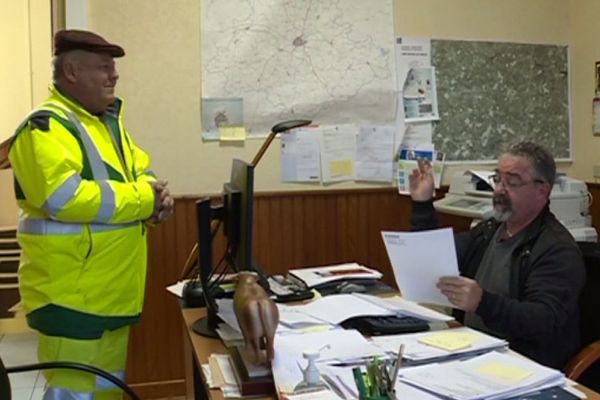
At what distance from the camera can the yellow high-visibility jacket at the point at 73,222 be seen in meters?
1.95

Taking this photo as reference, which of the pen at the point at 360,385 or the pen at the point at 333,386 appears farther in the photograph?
the pen at the point at 333,386

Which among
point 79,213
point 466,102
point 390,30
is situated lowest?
point 79,213

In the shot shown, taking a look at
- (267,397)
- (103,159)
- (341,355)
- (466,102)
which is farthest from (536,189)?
(466,102)

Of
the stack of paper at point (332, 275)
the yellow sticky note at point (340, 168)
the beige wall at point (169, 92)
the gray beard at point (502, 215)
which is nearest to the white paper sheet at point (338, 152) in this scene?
the yellow sticky note at point (340, 168)

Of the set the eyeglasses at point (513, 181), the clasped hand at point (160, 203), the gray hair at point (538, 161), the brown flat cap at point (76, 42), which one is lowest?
the clasped hand at point (160, 203)

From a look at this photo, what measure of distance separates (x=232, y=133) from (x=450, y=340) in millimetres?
2020

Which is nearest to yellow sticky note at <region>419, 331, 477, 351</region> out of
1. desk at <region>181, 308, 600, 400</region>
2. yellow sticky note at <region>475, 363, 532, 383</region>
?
yellow sticky note at <region>475, 363, 532, 383</region>

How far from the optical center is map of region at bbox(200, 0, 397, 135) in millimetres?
3307

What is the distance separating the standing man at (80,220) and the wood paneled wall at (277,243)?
0.91m

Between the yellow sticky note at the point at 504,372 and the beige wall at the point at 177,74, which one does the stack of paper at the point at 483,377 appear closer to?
the yellow sticky note at the point at 504,372

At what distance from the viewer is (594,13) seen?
3.68 m

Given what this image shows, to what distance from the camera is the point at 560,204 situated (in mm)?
3109

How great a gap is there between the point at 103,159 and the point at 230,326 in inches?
29.5

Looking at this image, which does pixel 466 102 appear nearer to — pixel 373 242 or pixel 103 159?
pixel 373 242
